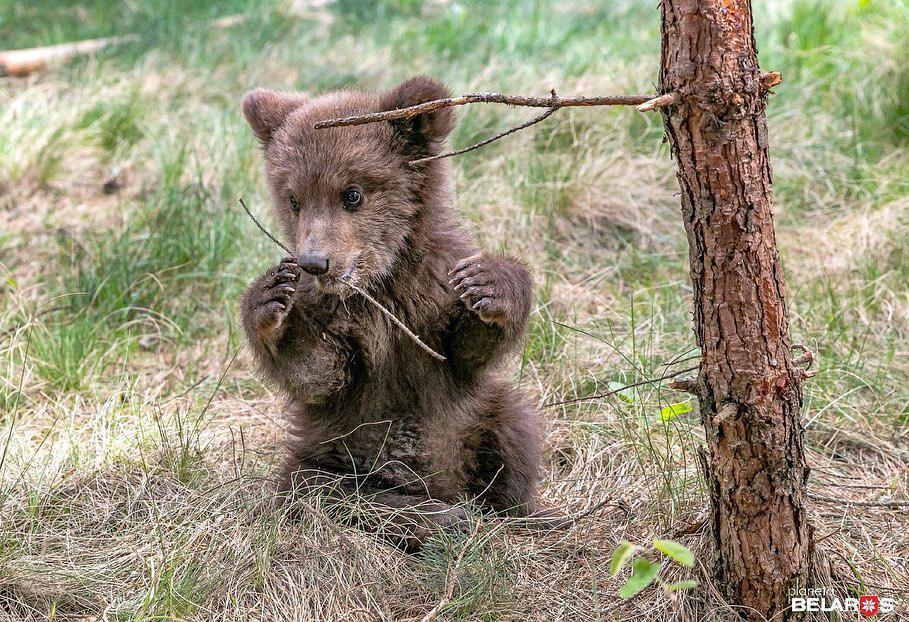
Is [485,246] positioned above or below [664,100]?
below

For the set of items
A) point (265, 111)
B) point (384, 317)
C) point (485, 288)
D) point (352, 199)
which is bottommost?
point (384, 317)

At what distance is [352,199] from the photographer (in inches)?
137

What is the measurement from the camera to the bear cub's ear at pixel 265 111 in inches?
149

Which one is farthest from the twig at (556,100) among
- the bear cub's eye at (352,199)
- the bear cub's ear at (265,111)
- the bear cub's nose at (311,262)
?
the bear cub's ear at (265,111)

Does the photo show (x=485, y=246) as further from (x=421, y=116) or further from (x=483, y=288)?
(x=483, y=288)

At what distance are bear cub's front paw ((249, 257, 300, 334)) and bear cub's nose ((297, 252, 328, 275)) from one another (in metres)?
0.11

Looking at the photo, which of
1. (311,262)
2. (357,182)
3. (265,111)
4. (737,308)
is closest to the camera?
(737,308)

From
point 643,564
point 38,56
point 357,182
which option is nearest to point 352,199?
point 357,182

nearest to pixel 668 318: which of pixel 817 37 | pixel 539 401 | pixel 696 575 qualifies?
pixel 539 401

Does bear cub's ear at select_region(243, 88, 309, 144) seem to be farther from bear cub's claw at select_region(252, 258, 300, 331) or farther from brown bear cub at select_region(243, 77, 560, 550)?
bear cub's claw at select_region(252, 258, 300, 331)

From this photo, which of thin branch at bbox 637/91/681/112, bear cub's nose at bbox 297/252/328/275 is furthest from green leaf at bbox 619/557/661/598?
bear cub's nose at bbox 297/252/328/275

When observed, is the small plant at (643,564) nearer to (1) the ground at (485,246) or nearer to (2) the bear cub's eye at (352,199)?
(1) the ground at (485,246)

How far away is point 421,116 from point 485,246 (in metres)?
2.06

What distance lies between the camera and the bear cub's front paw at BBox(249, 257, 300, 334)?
338 cm
